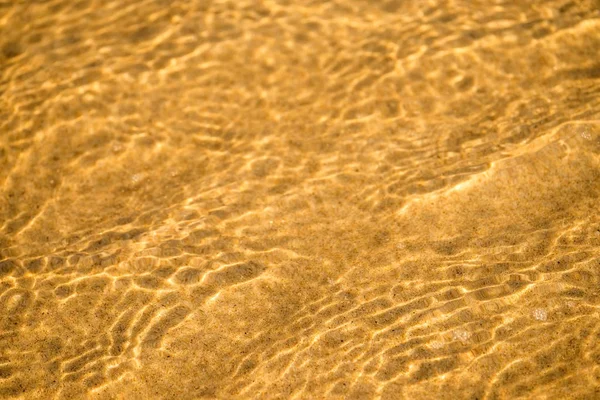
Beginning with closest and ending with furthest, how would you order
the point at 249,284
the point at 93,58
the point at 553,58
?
the point at 249,284 < the point at 553,58 < the point at 93,58

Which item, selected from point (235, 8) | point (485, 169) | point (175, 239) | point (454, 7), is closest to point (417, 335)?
point (485, 169)

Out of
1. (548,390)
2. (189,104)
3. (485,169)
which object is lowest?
(548,390)

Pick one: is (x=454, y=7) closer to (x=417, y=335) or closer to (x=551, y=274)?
(x=551, y=274)

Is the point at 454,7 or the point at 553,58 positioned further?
the point at 454,7

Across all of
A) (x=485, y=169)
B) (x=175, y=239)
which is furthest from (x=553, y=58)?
(x=175, y=239)

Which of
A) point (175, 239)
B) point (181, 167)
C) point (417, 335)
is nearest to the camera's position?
point (417, 335)

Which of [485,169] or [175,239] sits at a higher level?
[175,239]
